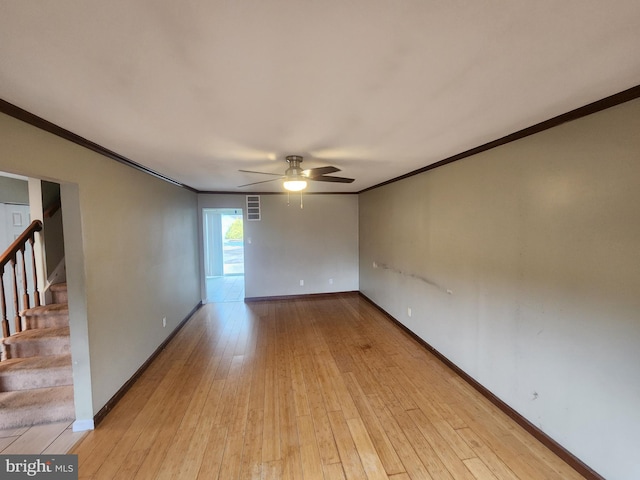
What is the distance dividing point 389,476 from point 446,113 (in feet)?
7.73

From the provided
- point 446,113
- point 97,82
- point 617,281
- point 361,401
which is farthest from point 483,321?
point 97,82

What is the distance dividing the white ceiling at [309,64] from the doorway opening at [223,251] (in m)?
5.53

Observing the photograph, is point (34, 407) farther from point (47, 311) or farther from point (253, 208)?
point (253, 208)

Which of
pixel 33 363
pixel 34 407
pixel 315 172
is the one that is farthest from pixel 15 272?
pixel 315 172

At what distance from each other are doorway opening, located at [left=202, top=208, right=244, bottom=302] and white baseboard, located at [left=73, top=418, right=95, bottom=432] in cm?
446

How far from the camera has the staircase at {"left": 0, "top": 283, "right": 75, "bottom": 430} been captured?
2121 millimetres

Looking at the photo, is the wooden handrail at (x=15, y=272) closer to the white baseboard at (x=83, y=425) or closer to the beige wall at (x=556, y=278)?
the white baseboard at (x=83, y=425)

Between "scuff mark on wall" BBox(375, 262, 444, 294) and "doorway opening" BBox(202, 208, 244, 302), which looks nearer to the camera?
"scuff mark on wall" BBox(375, 262, 444, 294)

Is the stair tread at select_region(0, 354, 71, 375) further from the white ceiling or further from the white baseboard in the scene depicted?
the white ceiling

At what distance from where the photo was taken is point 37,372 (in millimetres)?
2311

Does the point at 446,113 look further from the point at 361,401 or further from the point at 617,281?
the point at 361,401

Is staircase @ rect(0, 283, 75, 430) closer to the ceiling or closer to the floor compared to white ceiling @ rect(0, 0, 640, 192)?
closer to the floor

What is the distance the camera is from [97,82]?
1242mm

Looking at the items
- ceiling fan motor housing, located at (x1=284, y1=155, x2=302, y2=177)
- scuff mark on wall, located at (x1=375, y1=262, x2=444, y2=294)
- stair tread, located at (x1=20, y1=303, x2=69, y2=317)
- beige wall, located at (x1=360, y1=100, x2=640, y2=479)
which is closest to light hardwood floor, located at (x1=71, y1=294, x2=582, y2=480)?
beige wall, located at (x1=360, y1=100, x2=640, y2=479)
